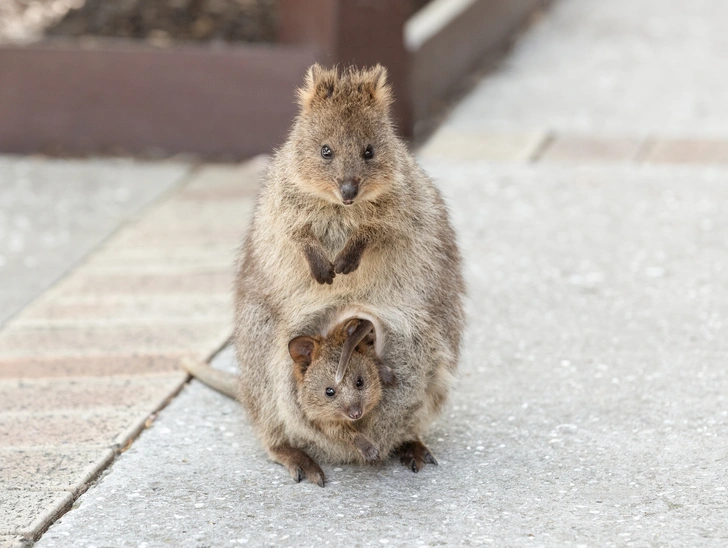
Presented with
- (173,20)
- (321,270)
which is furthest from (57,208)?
(321,270)

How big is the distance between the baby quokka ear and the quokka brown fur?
2.3 inches

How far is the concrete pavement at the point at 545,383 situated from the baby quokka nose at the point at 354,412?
0.30 metres

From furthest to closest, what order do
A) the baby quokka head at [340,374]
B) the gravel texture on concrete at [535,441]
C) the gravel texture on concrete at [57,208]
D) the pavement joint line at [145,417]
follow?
the gravel texture on concrete at [57,208], the pavement joint line at [145,417], the baby quokka head at [340,374], the gravel texture on concrete at [535,441]

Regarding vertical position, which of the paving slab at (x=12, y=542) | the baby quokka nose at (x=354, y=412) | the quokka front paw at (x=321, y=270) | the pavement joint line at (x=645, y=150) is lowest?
the pavement joint line at (x=645, y=150)

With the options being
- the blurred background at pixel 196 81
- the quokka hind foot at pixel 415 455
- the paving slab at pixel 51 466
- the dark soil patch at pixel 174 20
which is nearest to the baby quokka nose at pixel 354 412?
the quokka hind foot at pixel 415 455

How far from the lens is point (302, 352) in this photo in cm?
396

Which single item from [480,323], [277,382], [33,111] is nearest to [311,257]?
[277,382]

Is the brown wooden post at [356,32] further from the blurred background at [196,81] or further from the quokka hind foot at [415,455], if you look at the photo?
the quokka hind foot at [415,455]

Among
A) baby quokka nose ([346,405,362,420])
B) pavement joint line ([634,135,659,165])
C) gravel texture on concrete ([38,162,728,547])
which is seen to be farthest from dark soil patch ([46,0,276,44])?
baby quokka nose ([346,405,362,420])

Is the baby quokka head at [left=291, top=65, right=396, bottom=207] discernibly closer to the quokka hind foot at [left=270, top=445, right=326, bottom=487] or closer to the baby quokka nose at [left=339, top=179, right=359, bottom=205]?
the baby quokka nose at [left=339, top=179, right=359, bottom=205]

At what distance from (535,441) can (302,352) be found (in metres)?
1.01

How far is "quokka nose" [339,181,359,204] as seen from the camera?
3738mm

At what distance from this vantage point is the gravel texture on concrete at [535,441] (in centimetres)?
360

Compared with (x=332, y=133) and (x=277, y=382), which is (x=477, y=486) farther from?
(x=332, y=133)
